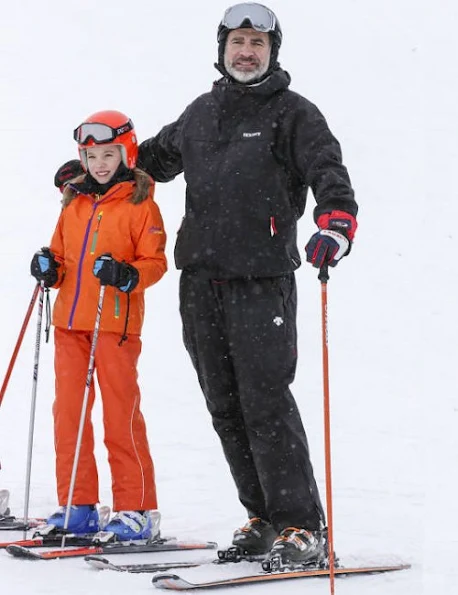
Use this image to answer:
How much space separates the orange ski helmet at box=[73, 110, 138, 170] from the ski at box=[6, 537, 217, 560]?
1.81 m

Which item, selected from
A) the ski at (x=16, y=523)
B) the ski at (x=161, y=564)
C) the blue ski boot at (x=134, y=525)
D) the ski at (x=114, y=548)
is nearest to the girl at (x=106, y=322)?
the blue ski boot at (x=134, y=525)

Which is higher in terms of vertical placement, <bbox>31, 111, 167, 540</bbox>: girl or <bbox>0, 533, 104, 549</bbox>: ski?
<bbox>31, 111, 167, 540</bbox>: girl

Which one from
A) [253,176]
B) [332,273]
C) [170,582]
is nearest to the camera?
[170,582]

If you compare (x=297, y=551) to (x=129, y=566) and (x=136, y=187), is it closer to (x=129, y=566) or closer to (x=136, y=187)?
(x=129, y=566)

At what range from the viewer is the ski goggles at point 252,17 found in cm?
505

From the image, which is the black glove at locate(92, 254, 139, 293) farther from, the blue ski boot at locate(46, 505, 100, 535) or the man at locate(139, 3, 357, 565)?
the blue ski boot at locate(46, 505, 100, 535)

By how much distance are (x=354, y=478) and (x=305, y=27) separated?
19487mm

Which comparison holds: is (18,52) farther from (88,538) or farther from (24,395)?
(88,538)

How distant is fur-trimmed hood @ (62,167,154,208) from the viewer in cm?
553

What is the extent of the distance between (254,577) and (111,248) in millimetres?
1804

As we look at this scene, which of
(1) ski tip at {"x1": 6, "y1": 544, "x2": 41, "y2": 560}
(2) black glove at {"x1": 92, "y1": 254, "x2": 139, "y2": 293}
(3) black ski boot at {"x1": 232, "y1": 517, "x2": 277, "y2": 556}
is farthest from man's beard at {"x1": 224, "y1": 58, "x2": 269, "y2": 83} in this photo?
(1) ski tip at {"x1": 6, "y1": 544, "x2": 41, "y2": 560}

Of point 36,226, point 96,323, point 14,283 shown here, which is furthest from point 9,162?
point 96,323

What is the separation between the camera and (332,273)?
1488 centimetres

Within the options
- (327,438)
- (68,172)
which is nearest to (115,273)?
(68,172)
